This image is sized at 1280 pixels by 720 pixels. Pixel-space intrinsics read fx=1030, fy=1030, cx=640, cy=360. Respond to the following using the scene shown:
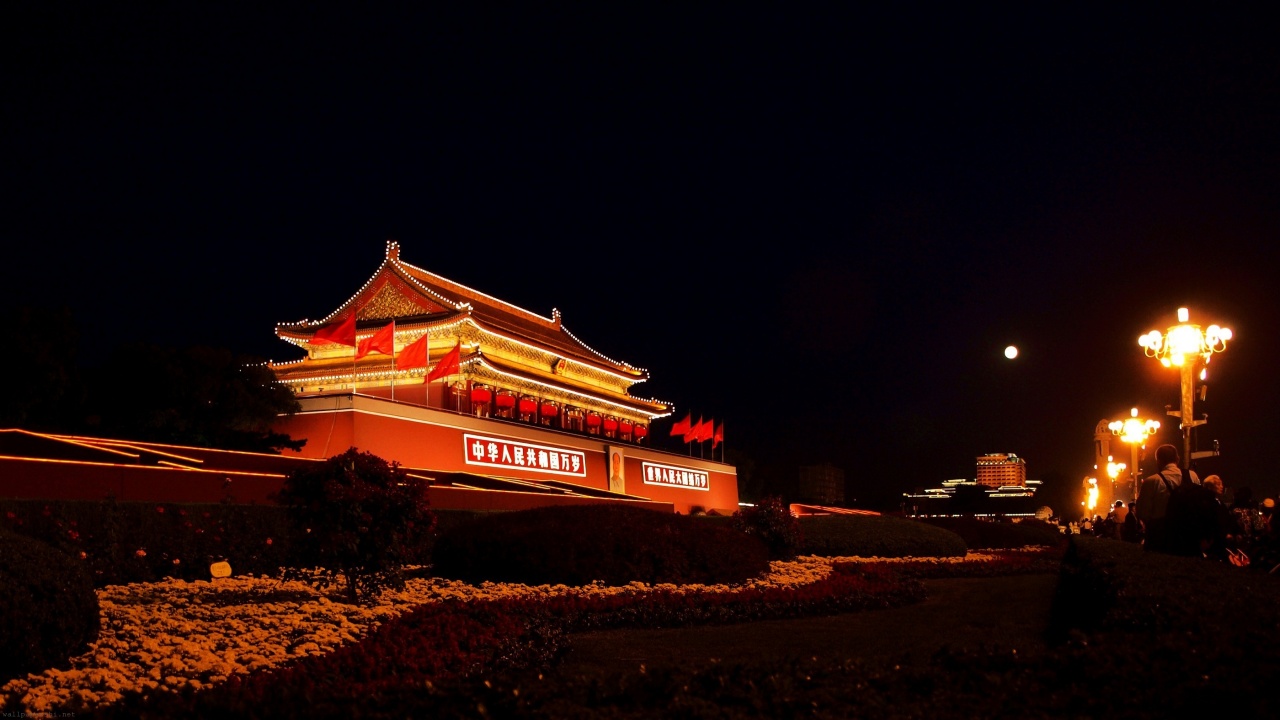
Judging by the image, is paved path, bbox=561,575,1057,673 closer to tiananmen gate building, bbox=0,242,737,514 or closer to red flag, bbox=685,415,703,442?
tiananmen gate building, bbox=0,242,737,514

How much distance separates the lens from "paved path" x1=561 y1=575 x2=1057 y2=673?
6.71 m

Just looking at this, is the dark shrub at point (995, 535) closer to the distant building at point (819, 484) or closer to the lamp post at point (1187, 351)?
the lamp post at point (1187, 351)

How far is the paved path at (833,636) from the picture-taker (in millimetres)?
6711

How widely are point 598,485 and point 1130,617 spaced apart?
26382 millimetres

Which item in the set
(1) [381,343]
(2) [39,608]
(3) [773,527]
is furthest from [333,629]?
(1) [381,343]

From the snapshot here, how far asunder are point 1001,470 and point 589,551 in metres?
79.0

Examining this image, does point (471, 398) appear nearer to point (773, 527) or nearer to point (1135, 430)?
point (773, 527)

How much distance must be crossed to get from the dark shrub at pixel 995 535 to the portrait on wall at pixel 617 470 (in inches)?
393

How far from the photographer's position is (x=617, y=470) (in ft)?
105

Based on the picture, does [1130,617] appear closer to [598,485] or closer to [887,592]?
[887,592]

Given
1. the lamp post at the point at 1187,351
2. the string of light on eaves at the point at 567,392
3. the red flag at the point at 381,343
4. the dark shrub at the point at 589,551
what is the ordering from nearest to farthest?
the dark shrub at the point at 589,551
the lamp post at the point at 1187,351
the red flag at the point at 381,343
the string of light on eaves at the point at 567,392

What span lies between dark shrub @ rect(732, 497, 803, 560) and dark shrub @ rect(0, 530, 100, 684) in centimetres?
1028

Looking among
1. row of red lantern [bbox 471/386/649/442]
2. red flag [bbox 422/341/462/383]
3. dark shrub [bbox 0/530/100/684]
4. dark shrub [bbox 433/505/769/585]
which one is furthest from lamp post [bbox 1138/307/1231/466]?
row of red lantern [bbox 471/386/649/442]

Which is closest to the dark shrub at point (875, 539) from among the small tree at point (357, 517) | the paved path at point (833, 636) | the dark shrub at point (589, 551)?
the dark shrub at point (589, 551)
